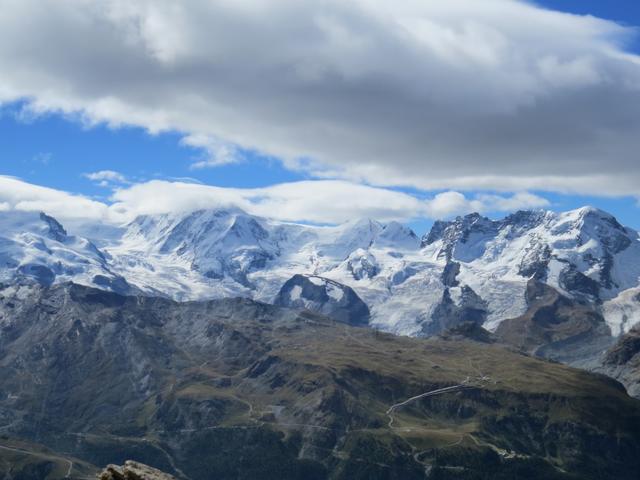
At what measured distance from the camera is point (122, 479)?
6544 cm

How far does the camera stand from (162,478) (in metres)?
65.4

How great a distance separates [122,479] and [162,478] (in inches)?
107
